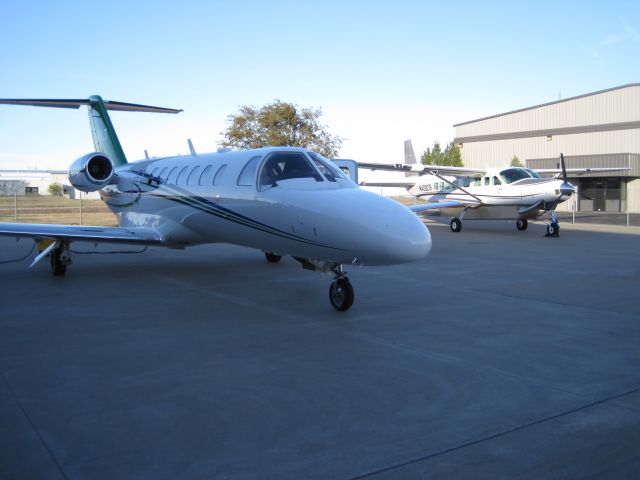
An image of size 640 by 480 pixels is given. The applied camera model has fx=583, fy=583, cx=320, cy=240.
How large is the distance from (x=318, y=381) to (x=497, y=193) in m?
18.3

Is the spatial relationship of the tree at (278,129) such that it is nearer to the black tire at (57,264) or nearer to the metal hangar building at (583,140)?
the metal hangar building at (583,140)

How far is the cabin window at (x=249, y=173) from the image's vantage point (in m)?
8.78

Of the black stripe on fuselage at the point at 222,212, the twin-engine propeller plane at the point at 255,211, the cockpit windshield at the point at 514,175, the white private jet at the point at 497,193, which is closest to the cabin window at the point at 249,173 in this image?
the twin-engine propeller plane at the point at 255,211

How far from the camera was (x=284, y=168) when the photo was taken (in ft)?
27.8

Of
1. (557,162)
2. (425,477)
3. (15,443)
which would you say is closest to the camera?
(425,477)

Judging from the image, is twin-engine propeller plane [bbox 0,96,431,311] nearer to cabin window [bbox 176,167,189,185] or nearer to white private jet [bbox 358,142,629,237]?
cabin window [bbox 176,167,189,185]

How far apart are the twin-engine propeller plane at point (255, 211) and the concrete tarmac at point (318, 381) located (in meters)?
0.91

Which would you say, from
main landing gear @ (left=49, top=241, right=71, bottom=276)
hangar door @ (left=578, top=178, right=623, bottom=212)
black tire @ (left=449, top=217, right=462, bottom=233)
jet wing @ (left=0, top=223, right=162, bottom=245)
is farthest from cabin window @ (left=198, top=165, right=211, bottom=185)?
hangar door @ (left=578, top=178, right=623, bottom=212)

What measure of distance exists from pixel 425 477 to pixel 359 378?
1.83m

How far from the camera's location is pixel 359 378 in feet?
16.6

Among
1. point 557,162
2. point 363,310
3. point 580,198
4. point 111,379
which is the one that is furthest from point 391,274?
point 580,198

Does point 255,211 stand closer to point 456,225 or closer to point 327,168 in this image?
point 327,168

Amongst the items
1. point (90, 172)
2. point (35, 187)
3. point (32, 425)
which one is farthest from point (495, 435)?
point (35, 187)

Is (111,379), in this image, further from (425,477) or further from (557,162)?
(557,162)
